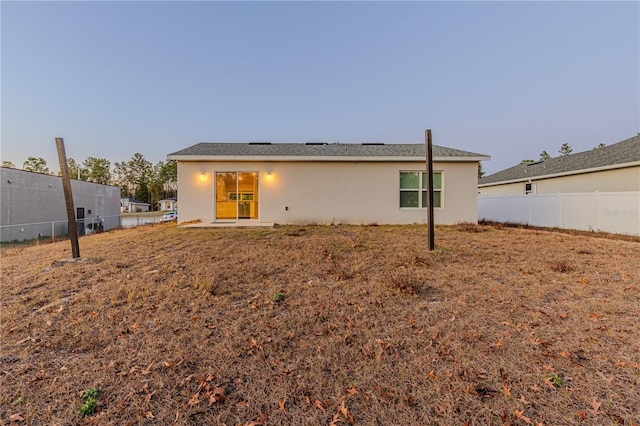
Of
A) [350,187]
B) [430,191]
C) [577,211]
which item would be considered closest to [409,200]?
[350,187]

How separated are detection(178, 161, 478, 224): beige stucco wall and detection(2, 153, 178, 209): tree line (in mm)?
48495

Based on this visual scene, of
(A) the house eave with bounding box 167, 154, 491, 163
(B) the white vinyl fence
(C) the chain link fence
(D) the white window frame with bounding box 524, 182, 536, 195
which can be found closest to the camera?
(B) the white vinyl fence

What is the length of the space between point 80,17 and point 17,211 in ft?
40.8

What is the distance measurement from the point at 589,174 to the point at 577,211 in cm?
337

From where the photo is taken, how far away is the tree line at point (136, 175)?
50281 millimetres

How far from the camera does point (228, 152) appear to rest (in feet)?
33.0

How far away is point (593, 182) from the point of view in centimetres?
1147

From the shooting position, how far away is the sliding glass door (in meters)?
10.1

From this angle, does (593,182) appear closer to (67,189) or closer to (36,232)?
(67,189)

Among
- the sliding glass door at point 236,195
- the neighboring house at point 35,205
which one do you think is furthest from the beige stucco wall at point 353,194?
the neighboring house at point 35,205

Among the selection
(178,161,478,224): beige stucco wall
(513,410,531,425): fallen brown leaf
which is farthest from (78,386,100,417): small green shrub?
(178,161,478,224): beige stucco wall

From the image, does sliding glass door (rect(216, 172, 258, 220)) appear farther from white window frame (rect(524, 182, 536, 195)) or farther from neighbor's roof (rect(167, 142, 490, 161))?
white window frame (rect(524, 182, 536, 195))

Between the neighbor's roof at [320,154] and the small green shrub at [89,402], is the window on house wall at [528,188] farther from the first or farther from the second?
the small green shrub at [89,402]

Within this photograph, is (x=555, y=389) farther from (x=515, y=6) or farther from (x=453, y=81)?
(x=453, y=81)
